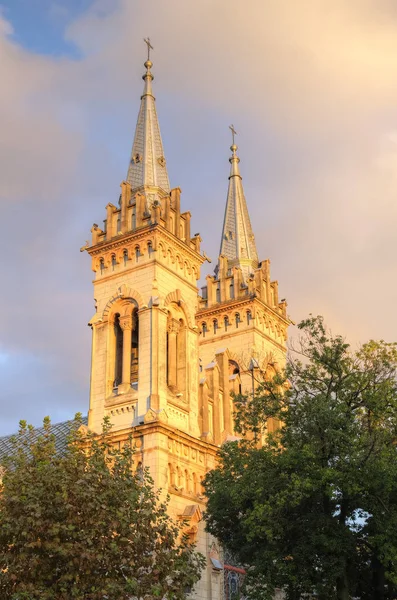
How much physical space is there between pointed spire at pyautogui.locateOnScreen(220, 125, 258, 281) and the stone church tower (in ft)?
20.4

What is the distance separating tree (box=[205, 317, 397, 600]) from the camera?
78.9 feet

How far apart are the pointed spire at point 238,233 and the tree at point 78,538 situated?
30.0 meters

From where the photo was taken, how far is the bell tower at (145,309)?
118ft

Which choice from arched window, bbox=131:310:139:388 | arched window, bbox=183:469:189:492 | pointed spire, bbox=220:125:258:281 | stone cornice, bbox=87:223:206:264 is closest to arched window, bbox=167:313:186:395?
arched window, bbox=131:310:139:388

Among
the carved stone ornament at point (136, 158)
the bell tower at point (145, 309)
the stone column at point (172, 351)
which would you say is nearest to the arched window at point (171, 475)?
the bell tower at point (145, 309)

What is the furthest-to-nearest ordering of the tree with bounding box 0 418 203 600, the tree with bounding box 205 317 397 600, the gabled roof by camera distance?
the gabled roof, the tree with bounding box 205 317 397 600, the tree with bounding box 0 418 203 600

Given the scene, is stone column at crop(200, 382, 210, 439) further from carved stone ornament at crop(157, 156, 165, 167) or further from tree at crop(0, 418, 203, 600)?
tree at crop(0, 418, 203, 600)

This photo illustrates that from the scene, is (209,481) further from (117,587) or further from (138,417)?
(117,587)

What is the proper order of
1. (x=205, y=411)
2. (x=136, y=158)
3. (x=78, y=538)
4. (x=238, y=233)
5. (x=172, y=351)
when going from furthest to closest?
(x=238, y=233)
(x=136, y=158)
(x=205, y=411)
(x=172, y=351)
(x=78, y=538)

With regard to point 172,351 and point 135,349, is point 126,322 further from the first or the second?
point 172,351

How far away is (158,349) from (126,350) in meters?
1.83

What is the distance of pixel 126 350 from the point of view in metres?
37.1

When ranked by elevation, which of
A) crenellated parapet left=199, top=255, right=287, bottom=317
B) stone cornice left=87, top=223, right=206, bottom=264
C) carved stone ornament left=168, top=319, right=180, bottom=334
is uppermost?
crenellated parapet left=199, top=255, right=287, bottom=317

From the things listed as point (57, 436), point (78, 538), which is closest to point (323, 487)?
point (78, 538)
